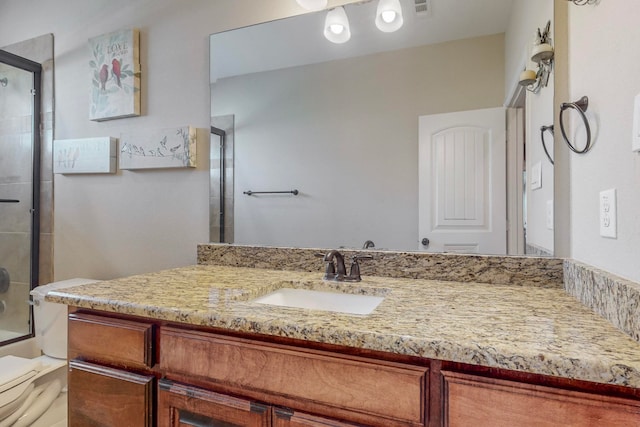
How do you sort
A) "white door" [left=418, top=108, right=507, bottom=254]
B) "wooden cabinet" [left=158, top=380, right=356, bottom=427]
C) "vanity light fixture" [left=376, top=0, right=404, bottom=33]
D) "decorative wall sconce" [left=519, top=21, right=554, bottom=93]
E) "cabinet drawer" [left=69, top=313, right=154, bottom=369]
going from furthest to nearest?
"vanity light fixture" [left=376, top=0, right=404, bottom=33], "white door" [left=418, top=108, right=507, bottom=254], "decorative wall sconce" [left=519, top=21, right=554, bottom=93], "cabinet drawer" [left=69, top=313, right=154, bottom=369], "wooden cabinet" [left=158, top=380, right=356, bottom=427]

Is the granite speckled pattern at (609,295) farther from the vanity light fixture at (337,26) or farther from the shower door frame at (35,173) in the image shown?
the shower door frame at (35,173)

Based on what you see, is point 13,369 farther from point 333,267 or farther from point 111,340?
point 333,267

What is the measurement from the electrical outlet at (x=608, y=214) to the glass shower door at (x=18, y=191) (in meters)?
2.59

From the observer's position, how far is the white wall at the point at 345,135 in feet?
4.32

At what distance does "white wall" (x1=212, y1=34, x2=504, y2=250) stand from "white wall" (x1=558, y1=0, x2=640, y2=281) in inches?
12.2

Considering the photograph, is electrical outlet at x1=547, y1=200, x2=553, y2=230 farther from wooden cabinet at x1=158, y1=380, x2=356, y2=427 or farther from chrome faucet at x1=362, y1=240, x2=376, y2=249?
wooden cabinet at x1=158, y1=380, x2=356, y2=427

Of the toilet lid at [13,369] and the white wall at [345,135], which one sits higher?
the white wall at [345,135]

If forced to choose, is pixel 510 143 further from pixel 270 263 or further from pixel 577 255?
pixel 270 263

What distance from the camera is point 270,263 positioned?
60.2 inches

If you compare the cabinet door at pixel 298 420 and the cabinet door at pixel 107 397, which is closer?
the cabinet door at pixel 298 420

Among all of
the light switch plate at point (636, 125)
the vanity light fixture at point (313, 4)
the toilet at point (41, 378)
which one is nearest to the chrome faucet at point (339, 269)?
the light switch plate at point (636, 125)

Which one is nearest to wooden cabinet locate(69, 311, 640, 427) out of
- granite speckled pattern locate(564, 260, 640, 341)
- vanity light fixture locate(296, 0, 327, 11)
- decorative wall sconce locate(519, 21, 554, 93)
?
granite speckled pattern locate(564, 260, 640, 341)

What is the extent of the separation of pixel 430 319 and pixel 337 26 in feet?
3.93

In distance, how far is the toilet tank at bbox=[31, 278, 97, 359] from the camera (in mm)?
1775
